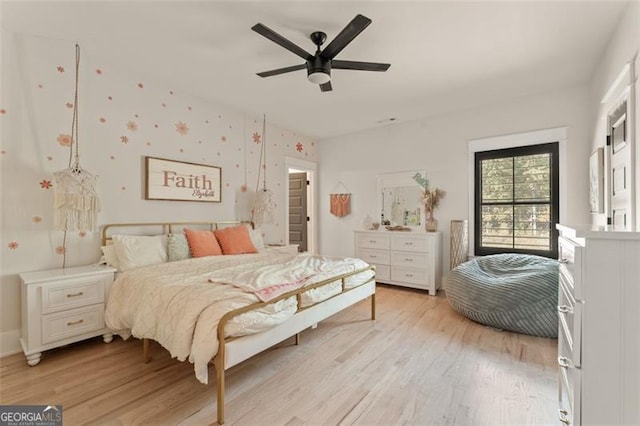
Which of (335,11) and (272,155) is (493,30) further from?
(272,155)

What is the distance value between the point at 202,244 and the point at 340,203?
9.35 ft

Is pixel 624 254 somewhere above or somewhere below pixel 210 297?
above

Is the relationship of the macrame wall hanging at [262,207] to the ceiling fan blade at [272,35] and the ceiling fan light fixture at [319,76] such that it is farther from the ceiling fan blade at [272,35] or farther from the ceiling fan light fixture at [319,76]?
the ceiling fan blade at [272,35]

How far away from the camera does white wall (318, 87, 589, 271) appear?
11.2 ft

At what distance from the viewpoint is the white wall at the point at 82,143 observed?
Result: 7.93ft

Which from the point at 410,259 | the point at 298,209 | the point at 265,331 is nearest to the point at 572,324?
the point at 265,331

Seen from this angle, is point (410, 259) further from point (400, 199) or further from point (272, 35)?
point (272, 35)

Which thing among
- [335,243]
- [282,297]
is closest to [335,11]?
[282,297]

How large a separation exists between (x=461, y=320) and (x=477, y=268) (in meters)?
0.68

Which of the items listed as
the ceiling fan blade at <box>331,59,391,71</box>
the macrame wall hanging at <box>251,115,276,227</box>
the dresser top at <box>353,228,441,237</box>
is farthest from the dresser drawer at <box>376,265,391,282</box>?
the ceiling fan blade at <box>331,59,391,71</box>

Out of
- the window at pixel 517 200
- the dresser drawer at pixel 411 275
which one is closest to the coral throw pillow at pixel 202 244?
the dresser drawer at pixel 411 275

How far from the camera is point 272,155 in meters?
4.82

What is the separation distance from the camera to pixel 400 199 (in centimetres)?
482

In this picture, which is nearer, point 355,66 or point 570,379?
point 570,379
